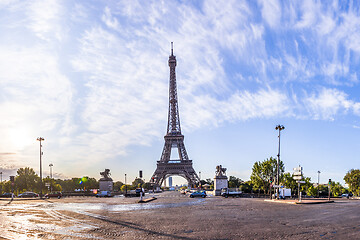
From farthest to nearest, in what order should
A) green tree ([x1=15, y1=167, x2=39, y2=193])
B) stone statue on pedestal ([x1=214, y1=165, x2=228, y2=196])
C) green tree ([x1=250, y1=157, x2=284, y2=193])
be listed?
green tree ([x1=15, y1=167, x2=39, y2=193])
green tree ([x1=250, y1=157, x2=284, y2=193])
stone statue on pedestal ([x1=214, y1=165, x2=228, y2=196])

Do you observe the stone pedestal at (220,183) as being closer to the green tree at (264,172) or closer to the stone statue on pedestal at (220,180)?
the stone statue on pedestal at (220,180)

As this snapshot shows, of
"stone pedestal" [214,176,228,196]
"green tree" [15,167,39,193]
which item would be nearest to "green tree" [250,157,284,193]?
"stone pedestal" [214,176,228,196]

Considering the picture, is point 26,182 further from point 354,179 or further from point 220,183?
point 354,179

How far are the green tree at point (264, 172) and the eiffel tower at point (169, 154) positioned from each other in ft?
99.4

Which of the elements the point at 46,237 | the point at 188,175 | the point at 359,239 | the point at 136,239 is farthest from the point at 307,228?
the point at 188,175

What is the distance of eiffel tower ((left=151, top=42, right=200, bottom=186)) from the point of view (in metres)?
111

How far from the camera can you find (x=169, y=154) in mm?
117250

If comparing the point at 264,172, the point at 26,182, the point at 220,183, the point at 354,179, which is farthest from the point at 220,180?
the point at 26,182

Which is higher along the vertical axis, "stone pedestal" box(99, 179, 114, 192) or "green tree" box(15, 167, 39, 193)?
"stone pedestal" box(99, 179, 114, 192)

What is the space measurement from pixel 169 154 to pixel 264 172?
46.6 metres

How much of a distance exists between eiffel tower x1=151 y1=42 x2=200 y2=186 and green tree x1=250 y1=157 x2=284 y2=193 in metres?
30.3

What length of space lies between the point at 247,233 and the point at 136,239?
444 cm

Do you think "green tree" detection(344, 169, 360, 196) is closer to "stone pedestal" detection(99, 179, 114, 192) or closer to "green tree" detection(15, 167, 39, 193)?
"stone pedestal" detection(99, 179, 114, 192)

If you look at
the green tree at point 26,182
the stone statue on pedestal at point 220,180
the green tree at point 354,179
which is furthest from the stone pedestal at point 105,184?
the green tree at point 354,179
